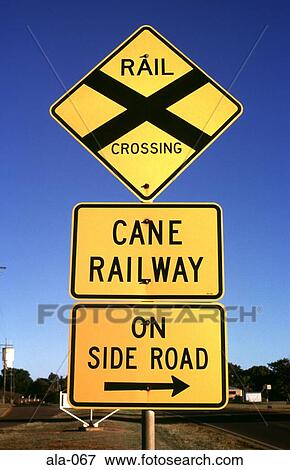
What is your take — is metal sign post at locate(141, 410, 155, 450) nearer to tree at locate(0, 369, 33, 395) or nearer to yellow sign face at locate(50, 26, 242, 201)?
yellow sign face at locate(50, 26, 242, 201)

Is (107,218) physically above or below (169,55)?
below

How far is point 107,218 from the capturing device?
2324mm

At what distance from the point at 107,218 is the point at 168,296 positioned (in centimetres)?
44

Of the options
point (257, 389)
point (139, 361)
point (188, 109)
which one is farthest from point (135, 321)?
point (257, 389)

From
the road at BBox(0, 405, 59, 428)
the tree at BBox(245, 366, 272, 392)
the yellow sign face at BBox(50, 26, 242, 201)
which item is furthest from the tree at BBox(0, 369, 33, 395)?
the yellow sign face at BBox(50, 26, 242, 201)

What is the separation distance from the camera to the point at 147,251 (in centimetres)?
228

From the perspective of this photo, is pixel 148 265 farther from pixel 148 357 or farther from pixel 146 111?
pixel 146 111

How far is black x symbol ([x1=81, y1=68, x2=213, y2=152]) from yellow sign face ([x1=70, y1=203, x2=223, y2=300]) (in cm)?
44

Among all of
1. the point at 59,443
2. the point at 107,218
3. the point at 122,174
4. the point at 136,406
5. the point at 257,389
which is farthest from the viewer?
the point at 257,389

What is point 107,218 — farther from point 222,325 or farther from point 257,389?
point 257,389

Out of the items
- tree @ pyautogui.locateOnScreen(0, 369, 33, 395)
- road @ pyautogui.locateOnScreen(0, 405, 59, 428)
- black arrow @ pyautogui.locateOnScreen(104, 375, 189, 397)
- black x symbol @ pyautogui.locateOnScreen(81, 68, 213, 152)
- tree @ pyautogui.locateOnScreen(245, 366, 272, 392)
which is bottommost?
tree @ pyautogui.locateOnScreen(0, 369, 33, 395)

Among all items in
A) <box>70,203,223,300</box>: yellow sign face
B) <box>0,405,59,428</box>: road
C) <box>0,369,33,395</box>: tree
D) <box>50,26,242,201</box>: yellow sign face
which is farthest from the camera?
<box>0,369,33,395</box>: tree

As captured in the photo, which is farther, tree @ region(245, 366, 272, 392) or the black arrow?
Answer: tree @ region(245, 366, 272, 392)

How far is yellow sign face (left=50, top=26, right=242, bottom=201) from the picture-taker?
2586mm
